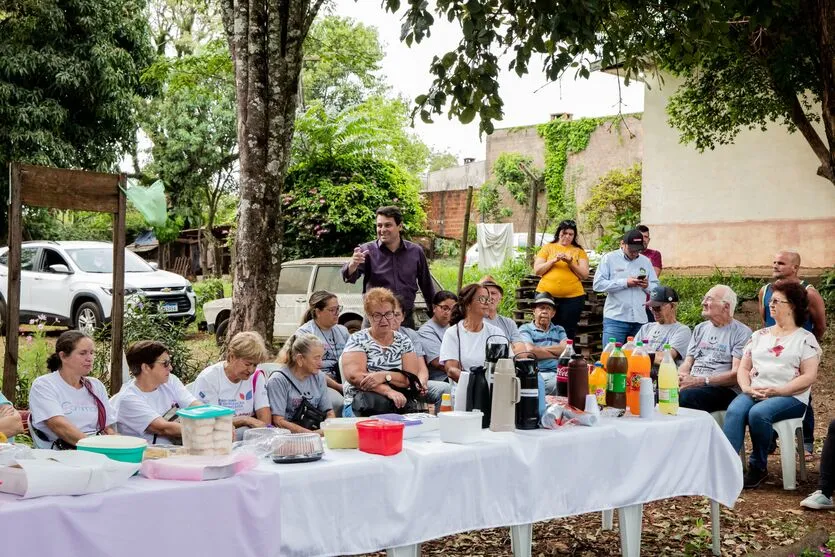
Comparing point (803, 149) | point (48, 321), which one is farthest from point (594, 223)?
point (48, 321)

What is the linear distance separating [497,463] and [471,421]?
198 mm

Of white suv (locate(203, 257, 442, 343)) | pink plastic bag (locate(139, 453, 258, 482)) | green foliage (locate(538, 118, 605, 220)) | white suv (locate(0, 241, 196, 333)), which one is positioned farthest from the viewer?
green foliage (locate(538, 118, 605, 220))

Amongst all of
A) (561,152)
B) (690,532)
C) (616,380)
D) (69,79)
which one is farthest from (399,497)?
(561,152)

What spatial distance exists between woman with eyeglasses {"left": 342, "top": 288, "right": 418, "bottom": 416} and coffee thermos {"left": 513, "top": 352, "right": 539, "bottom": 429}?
138cm

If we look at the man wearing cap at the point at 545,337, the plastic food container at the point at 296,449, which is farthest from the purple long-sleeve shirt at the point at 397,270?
the plastic food container at the point at 296,449

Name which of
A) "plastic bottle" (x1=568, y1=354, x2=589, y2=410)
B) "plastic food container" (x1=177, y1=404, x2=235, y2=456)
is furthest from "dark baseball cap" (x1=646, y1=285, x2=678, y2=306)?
"plastic food container" (x1=177, y1=404, x2=235, y2=456)

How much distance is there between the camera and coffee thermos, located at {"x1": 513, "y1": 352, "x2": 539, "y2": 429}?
3.89 metres

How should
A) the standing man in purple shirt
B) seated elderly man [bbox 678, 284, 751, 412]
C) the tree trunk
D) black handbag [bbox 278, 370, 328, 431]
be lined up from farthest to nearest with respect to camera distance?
1. the tree trunk
2. the standing man in purple shirt
3. seated elderly man [bbox 678, 284, 751, 412]
4. black handbag [bbox 278, 370, 328, 431]

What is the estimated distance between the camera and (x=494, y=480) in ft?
11.9

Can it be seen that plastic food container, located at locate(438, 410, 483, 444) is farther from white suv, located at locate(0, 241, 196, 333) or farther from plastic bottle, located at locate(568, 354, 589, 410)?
white suv, located at locate(0, 241, 196, 333)

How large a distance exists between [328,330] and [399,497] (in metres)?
3.13

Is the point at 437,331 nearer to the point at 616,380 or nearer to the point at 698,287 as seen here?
the point at 616,380

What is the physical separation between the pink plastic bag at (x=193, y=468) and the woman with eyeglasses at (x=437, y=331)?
352cm

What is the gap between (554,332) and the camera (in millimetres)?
7219
